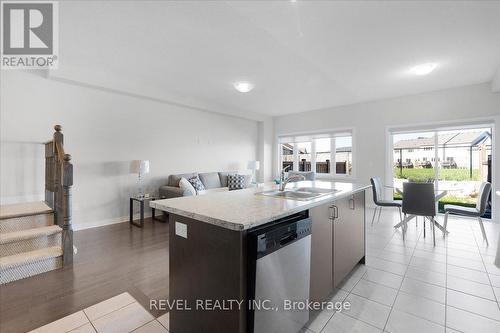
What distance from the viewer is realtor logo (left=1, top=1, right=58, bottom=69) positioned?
2385mm

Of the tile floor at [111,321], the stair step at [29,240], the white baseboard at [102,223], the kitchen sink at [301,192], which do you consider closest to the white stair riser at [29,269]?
the stair step at [29,240]

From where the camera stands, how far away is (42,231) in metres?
2.63

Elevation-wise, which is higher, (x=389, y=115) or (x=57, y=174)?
(x=389, y=115)

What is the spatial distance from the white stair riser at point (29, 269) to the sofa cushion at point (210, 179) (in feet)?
10.5

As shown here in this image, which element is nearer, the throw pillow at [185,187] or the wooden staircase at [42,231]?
the wooden staircase at [42,231]

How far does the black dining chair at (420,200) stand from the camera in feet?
10.9

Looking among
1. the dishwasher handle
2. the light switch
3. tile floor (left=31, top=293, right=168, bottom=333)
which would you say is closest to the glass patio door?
the dishwasher handle

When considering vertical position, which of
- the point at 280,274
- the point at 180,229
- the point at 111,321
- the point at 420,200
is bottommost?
the point at 111,321

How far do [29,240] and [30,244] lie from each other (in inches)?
1.9

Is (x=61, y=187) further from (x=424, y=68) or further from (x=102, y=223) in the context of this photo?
(x=424, y=68)

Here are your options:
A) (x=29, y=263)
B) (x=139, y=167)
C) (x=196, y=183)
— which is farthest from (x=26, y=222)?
(x=196, y=183)

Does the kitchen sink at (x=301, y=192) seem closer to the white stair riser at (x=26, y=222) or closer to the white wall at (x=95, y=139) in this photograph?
the white stair riser at (x=26, y=222)

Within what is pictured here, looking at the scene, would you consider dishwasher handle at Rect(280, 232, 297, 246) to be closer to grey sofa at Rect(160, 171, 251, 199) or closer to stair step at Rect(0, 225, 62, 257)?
stair step at Rect(0, 225, 62, 257)

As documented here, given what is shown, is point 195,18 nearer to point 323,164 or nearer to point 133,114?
point 133,114
